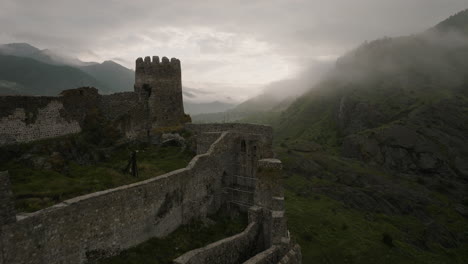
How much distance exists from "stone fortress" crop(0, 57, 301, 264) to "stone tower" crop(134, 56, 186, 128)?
0.27 feet

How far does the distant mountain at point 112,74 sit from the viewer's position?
142 metres

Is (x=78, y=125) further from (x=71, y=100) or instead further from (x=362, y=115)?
(x=362, y=115)

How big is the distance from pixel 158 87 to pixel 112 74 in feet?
447

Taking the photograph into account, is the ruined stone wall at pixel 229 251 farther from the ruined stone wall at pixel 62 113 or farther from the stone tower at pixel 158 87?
the stone tower at pixel 158 87

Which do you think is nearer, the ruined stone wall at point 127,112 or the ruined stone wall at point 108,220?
the ruined stone wall at point 108,220

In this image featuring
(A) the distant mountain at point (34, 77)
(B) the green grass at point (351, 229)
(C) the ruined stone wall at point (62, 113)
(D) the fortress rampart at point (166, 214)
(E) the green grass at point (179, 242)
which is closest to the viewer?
(D) the fortress rampart at point (166, 214)

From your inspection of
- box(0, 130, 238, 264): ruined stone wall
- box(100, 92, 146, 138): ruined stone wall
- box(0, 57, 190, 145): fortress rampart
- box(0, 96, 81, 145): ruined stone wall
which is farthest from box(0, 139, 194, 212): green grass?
box(0, 130, 238, 264): ruined stone wall

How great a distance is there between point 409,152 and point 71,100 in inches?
3673

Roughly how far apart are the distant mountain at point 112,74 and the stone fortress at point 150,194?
114 m

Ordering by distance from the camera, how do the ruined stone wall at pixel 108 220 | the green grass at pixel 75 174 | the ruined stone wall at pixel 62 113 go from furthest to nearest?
1. the ruined stone wall at pixel 62 113
2. the green grass at pixel 75 174
3. the ruined stone wall at pixel 108 220

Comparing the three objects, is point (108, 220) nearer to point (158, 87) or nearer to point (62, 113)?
point (62, 113)

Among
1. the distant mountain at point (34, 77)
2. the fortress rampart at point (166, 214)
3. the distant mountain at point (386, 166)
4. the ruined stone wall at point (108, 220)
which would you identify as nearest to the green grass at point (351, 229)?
the distant mountain at point (386, 166)

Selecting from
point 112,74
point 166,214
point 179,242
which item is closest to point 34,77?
point 112,74

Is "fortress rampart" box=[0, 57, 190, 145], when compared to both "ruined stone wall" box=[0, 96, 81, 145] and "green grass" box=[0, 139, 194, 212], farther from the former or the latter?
"green grass" box=[0, 139, 194, 212]
